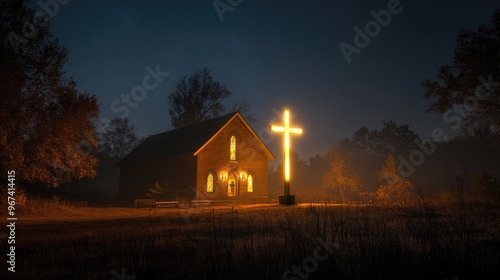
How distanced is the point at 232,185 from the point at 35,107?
18727 millimetres

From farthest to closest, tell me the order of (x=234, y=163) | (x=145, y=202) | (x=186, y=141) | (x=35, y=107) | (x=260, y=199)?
1. (x=186, y=141)
2. (x=234, y=163)
3. (x=260, y=199)
4. (x=145, y=202)
5. (x=35, y=107)

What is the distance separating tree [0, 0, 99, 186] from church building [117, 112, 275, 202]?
10.7 m

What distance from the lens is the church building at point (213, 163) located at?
109ft

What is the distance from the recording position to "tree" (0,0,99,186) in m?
21.0


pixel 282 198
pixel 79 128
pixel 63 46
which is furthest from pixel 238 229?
pixel 63 46

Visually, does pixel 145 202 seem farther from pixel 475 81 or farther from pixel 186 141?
pixel 475 81

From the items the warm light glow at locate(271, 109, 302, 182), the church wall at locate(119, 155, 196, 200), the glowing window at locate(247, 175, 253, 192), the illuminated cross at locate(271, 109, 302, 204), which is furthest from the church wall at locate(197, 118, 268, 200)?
the warm light glow at locate(271, 109, 302, 182)

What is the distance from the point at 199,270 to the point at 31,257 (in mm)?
4044

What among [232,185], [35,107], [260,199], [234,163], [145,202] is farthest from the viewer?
[232,185]

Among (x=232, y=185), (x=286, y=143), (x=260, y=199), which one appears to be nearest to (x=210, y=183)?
(x=232, y=185)

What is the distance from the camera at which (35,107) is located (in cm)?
2323

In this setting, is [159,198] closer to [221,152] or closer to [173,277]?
[221,152]

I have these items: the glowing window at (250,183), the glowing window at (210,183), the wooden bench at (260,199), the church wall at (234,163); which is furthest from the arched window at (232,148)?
the wooden bench at (260,199)

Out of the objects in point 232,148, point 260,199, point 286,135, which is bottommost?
point 260,199
